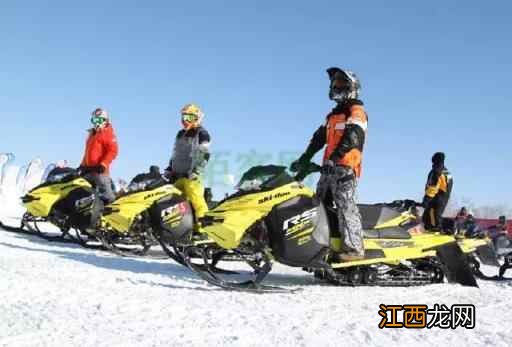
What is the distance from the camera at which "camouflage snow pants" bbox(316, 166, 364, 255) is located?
16.9ft

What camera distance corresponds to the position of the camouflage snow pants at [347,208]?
5.15 metres

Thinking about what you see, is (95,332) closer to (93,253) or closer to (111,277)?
(111,277)

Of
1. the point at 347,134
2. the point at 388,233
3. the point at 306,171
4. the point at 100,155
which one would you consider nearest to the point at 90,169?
the point at 100,155

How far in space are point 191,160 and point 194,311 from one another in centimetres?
398

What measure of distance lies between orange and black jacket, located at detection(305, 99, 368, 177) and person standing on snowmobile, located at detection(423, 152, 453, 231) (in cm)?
420

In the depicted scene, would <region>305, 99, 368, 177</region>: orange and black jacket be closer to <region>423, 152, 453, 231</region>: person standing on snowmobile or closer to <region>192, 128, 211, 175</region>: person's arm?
<region>192, 128, 211, 175</region>: person's arm

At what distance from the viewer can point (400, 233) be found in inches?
226

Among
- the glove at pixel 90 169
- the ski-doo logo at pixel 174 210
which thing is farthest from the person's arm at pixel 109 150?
the ski-doo logo at pixel 174 210

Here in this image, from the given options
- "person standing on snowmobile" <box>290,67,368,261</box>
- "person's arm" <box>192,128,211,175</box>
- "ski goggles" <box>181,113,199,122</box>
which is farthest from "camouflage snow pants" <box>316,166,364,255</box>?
"ski goggles" <box>181,113,199,122</box>

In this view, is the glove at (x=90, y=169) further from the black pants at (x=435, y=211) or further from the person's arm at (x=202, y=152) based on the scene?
the black pants at (x=435, y=211)

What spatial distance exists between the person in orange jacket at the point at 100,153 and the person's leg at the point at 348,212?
442cm

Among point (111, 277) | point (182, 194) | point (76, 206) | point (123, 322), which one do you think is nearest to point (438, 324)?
point (123, 322)

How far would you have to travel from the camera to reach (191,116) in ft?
25.3

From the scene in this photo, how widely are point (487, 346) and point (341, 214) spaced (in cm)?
217
